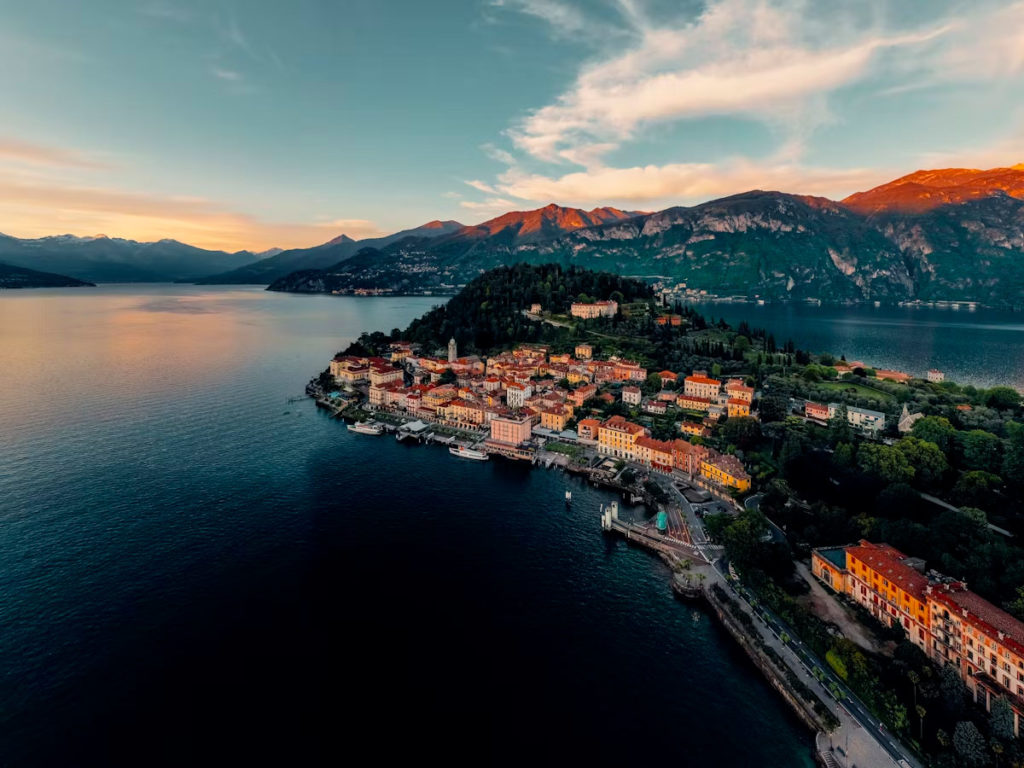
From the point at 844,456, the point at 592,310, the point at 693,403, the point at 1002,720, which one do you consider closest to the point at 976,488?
the point at 844,456

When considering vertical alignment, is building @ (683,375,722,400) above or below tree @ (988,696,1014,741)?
above

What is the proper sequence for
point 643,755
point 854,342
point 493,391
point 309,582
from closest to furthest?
1. point 643,755
2. point 309,582
3. point 493,391
4. point 854,342

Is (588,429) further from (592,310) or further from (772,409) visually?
(592,310)

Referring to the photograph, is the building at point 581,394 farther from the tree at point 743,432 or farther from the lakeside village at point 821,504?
the tree at point 743,432

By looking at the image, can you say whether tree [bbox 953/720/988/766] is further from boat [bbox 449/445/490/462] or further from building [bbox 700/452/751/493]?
boat [bbox 449/445/490/462]

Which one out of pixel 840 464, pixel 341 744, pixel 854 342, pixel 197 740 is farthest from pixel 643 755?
pixel 854 342

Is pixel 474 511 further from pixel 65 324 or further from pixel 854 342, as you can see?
pixel 65 324

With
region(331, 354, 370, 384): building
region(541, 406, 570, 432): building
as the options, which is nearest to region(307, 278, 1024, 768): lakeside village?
region(541, 406, 570, 432): building
